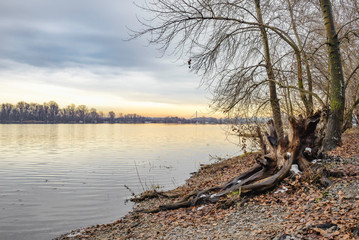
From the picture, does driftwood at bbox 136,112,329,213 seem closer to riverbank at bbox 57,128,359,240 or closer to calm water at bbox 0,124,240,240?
riverbank at bbox 57,128,359,240

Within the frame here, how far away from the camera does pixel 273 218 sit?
245 inches

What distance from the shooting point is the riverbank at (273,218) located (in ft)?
16.9

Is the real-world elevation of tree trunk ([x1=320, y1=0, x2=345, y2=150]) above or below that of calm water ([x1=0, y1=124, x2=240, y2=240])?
above

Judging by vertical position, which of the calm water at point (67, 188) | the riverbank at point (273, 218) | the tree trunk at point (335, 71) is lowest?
the calm water at point (67, 188)

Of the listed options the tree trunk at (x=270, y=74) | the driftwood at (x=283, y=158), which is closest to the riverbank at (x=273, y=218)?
the driftwood at (x=283, y=158)

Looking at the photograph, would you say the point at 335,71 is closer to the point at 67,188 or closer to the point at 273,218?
the point at 273,218

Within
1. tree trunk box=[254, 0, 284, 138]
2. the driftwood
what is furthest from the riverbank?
tree trunk box=[254, 0, 284, 138]

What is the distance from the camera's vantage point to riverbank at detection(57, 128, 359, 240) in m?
5.16

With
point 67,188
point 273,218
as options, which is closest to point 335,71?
point 273,218

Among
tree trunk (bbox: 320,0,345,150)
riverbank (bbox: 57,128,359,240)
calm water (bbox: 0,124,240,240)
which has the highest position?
tree trunk (bbox: 320,0,345,150)

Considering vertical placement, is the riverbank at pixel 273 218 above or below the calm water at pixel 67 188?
above

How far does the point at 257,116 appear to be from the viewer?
584 inches

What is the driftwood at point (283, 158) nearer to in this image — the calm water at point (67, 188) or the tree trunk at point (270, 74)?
the tree trunk at point (270, 74)

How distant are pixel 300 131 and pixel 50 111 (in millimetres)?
169732
